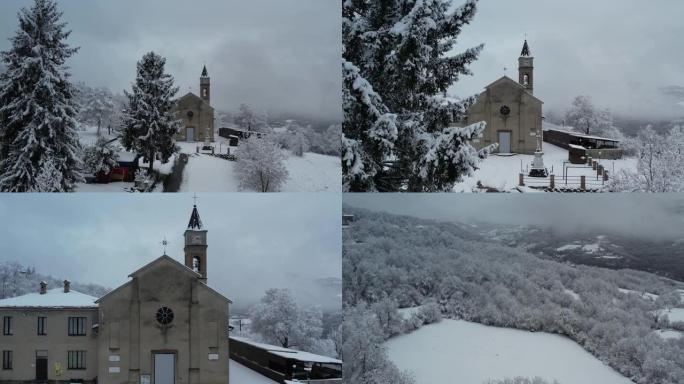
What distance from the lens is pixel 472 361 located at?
31.7ft

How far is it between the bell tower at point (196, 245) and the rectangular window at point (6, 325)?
5.97ft

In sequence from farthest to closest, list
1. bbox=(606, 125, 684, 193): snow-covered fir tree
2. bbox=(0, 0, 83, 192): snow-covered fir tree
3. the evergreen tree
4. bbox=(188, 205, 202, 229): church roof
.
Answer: bbox=(606, 125, 684, 193): snow-covered fir tree
the evergreen tree
bbox=(188, 205, 202, 229): church roof
bbox=(0, 0, 83, 192): snow-covered fir tree

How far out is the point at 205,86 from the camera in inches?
381

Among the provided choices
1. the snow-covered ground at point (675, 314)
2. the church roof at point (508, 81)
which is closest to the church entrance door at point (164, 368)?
the church roof at point (508, 81)

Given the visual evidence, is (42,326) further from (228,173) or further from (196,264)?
(228,173)

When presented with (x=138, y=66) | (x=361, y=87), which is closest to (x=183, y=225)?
A: (x=138, y=66)

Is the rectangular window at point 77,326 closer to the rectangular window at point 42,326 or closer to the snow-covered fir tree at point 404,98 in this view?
the rectangular window at point 42,326

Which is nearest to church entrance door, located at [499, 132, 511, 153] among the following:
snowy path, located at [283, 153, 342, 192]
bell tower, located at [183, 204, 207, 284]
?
snowy path, located at [283, 153, 342, 192]

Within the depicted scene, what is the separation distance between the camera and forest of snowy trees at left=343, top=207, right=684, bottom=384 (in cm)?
962

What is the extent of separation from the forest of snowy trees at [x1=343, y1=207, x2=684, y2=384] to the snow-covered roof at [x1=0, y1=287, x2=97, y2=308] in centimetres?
264

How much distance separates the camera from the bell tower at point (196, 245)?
9.43m

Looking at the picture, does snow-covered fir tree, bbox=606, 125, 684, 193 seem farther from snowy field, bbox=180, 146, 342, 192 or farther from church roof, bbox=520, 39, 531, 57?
snowy field, bbox=180, 146, 342, 192

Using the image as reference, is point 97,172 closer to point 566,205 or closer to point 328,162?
point 328,162

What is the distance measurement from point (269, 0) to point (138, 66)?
1505 millimetres
